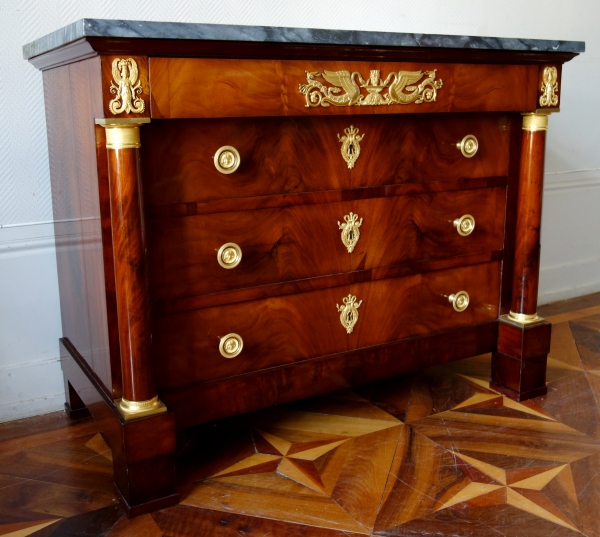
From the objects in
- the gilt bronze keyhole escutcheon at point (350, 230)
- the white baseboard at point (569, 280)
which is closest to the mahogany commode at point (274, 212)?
the gilt bronze keyhole escutcheon at point (350, 230)

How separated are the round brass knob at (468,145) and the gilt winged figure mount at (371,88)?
16cm

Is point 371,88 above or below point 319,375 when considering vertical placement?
above

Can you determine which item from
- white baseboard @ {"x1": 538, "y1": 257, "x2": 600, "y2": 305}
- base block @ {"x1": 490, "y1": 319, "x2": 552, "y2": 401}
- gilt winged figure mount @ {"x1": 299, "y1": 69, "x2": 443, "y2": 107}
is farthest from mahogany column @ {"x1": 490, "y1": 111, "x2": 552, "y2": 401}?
white baseboard @ {"x1": 538, "y1": 257, "x2": 600, "y2": 305}

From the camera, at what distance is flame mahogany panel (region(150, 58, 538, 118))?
3.91 ft

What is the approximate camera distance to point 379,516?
1285 mm

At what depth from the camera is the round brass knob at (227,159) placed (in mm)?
1306

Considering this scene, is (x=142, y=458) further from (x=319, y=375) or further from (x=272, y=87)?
(x=272, y=87)

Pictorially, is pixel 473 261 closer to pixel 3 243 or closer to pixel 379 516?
pixel 379 516

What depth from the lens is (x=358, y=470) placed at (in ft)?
4.74

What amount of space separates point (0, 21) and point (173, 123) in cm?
63

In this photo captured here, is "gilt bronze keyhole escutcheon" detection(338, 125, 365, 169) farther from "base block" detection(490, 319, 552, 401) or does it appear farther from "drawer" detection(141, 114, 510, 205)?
"base block" detection(490, 319, 552, 401)

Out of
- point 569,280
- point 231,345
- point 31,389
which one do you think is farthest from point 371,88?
point 569,280

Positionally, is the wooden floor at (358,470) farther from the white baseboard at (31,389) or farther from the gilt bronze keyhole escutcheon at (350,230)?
the gilt bronze keyhole escutcheon at (350,230)

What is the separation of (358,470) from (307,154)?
642 mm
